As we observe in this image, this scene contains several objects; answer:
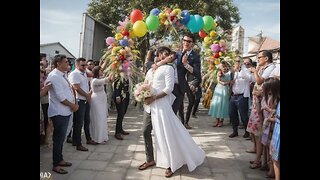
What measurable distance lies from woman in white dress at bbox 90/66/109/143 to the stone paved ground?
9.2 inches

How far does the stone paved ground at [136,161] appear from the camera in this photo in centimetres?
393

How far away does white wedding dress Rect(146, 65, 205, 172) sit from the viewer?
3945 mm

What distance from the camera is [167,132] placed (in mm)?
3936

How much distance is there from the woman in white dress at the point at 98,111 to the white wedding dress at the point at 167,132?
1.85m

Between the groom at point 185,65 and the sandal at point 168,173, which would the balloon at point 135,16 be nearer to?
the groom at point 185,65

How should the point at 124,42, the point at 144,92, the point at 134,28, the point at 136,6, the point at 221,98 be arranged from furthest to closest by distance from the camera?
1. the point at 136,6
2. the point at 221,98
3. the point at 124,42
4. the point at 134,28
5. the point at 144,92

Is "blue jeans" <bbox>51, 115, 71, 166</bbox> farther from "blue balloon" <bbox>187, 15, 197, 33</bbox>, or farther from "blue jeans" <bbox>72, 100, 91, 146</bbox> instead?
"blue balloon" <bbox>187, 15, 197, 33</bbox>

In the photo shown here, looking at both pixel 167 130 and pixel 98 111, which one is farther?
pixel 98 111

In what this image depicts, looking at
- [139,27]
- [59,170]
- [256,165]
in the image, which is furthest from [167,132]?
[139,27]

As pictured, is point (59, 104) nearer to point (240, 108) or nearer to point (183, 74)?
point (183, 74)

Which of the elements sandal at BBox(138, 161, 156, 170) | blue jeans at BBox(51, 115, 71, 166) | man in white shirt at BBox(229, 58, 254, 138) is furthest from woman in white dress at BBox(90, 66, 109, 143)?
man in white shirt at BBox(229, 58, 254, 138)

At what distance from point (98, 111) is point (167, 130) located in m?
2.17

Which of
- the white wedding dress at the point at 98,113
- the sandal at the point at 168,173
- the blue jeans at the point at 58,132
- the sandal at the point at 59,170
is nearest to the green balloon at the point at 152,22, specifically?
the white wedding dress at the point at 98,113
